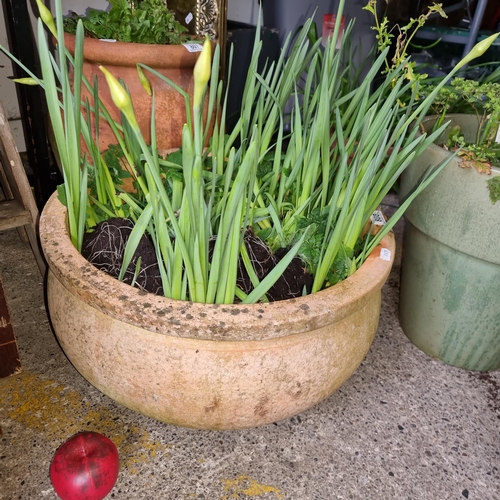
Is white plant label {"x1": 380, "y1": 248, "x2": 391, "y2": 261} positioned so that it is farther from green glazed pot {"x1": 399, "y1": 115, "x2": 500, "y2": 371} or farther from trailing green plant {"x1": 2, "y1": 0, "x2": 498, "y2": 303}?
green glazed pot {"x1": 399, "y1": 115, "x2": 500, "y2": 371}

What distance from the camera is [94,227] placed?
42.4 inches

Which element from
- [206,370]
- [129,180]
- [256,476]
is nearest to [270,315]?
[206,370]

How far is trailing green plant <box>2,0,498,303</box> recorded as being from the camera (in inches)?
30.0

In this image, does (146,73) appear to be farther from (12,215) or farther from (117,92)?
(117,92)

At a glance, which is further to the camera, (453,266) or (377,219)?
(453,266)

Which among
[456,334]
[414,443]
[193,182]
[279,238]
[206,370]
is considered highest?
[193,182]

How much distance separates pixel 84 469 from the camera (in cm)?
83

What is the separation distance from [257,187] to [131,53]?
555 millimetres

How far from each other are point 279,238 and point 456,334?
59 cm

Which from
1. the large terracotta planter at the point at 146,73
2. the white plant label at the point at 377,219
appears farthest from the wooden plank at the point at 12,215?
the white plant label at the point at 377,219

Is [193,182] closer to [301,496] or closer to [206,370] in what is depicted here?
[206,370]

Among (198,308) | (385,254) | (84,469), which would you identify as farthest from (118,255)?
(385,254)

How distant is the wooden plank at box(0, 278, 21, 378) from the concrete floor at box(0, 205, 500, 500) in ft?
0.10

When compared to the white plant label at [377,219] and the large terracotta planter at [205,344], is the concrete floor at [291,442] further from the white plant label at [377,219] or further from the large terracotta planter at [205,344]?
the white plant label at [377,219]
